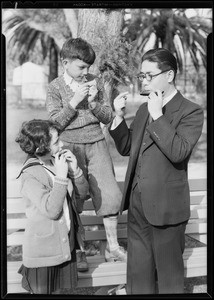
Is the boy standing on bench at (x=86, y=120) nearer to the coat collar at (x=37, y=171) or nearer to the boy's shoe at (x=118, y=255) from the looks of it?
the boy's shoe at (x=118, y=255)

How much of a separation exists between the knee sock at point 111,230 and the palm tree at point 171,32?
3.63 ft

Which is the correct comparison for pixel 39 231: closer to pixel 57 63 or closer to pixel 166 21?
pixel 57 63

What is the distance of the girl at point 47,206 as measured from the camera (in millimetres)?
2682

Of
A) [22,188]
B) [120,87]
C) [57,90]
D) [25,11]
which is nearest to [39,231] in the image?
[22,188]

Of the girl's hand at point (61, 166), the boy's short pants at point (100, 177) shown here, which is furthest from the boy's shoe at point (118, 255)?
the girl's hand at point (61, 166)

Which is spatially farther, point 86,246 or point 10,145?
point 86,246

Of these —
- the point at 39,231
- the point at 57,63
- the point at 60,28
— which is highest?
the point at 60,28

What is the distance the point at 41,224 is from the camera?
2.72m

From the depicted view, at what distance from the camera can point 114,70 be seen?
319 cm

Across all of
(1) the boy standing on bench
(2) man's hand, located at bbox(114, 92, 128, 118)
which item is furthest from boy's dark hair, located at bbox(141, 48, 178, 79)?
(1) the boy standing on bench

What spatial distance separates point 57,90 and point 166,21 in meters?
0.87

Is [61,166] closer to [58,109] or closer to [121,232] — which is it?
[58,109]

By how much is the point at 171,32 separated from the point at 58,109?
96 centimetres

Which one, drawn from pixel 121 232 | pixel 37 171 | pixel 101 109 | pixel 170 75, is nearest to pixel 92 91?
pixel 101 109
